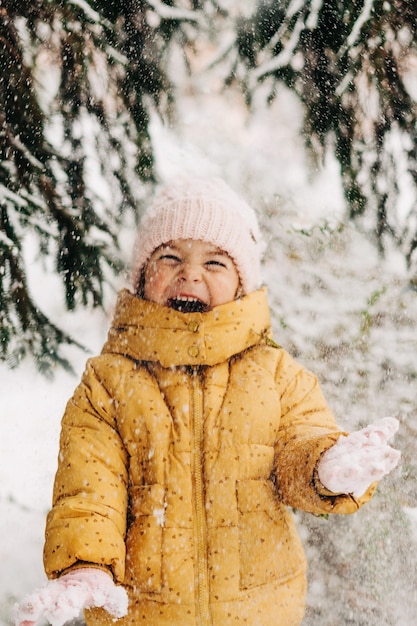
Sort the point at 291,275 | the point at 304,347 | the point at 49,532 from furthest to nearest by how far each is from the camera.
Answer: the point at 291,275 < the point at 304,347 < the point at 49,532

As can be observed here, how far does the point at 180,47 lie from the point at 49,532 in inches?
70.0

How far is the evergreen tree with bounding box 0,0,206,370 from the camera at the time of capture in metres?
2.07

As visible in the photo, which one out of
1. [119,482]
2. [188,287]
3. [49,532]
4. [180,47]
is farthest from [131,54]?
[49,532]

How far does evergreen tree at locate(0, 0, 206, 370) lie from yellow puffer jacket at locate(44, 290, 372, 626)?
18.6 inches

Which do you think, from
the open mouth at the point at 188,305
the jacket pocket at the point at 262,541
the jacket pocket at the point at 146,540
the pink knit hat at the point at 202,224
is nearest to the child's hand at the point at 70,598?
the jacket pocket at the point at 146,540

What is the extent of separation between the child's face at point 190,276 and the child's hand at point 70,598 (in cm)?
82

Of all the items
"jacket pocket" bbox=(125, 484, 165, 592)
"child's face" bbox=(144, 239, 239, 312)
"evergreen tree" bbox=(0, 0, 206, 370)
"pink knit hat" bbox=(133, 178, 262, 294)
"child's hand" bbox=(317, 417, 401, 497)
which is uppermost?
"evergreen tree" bbox=(0, 0, 206, 370)

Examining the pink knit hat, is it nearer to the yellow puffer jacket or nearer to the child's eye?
the child's eye

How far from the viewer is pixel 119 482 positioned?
68.1 inches

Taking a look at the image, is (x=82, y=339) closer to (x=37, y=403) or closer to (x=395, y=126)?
(x=37, y=403)

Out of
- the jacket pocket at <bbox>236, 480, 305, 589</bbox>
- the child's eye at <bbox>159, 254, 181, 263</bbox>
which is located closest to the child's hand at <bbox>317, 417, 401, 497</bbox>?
the jacket pocket at <bbox>236, 480, 305, 589</bbox>

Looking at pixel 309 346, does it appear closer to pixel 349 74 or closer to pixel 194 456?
pixel 349 74

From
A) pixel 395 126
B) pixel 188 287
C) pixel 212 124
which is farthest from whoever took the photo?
pixel 212 124

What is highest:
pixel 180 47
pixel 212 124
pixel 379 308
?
pixel 212 124
